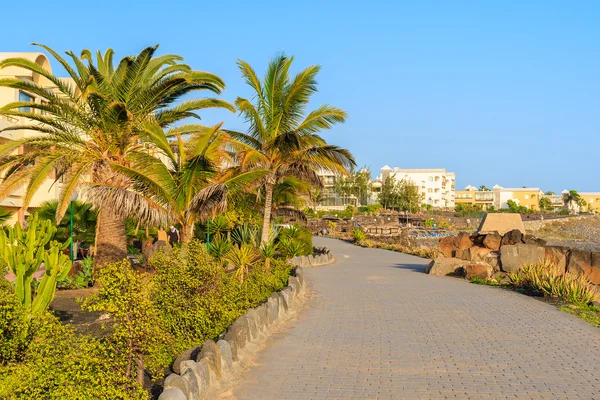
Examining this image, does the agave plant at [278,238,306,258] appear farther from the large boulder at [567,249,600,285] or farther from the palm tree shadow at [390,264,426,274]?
the large boulder at [567,249,600,285]

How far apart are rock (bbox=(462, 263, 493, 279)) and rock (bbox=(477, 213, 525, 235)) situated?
613 centimetres

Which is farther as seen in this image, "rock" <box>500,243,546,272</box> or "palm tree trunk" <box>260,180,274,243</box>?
"palm tree trunk" <box>260,180,274,243</box>

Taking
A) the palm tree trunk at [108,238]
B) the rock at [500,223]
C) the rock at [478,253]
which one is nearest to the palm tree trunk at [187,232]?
the palm tree trunk at [108,238]

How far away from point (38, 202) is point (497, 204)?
436ft

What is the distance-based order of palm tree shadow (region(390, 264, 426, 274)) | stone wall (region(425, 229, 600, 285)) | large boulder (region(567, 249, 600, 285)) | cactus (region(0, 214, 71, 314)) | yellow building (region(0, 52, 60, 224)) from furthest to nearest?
yellow building (region(0, 52, 60, 224)) < palm tree shadow (region(390, 264, 426, 274)) < stone wall (region(425, 229, 600, 285)) < large boulder (region(567, 249, 600, 285)) < cactus (region(0, 214, 71, 314))

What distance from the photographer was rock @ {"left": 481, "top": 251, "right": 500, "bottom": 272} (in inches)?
787

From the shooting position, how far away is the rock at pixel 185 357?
7.39m

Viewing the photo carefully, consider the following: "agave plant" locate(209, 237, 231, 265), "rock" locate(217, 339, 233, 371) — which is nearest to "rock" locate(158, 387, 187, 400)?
"rock" locate(217, 339, 233, 371)

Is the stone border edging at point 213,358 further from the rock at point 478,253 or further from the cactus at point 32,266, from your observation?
the rock at point 478,253

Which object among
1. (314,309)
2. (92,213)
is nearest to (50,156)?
(92,213)

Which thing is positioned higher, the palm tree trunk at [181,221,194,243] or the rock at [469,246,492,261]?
the palm tree trunk at [181,221,194,243]

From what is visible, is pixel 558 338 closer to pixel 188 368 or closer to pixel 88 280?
pixel 188 368

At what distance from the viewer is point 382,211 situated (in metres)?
90.1

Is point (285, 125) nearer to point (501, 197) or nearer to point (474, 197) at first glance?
point (501, 197)
